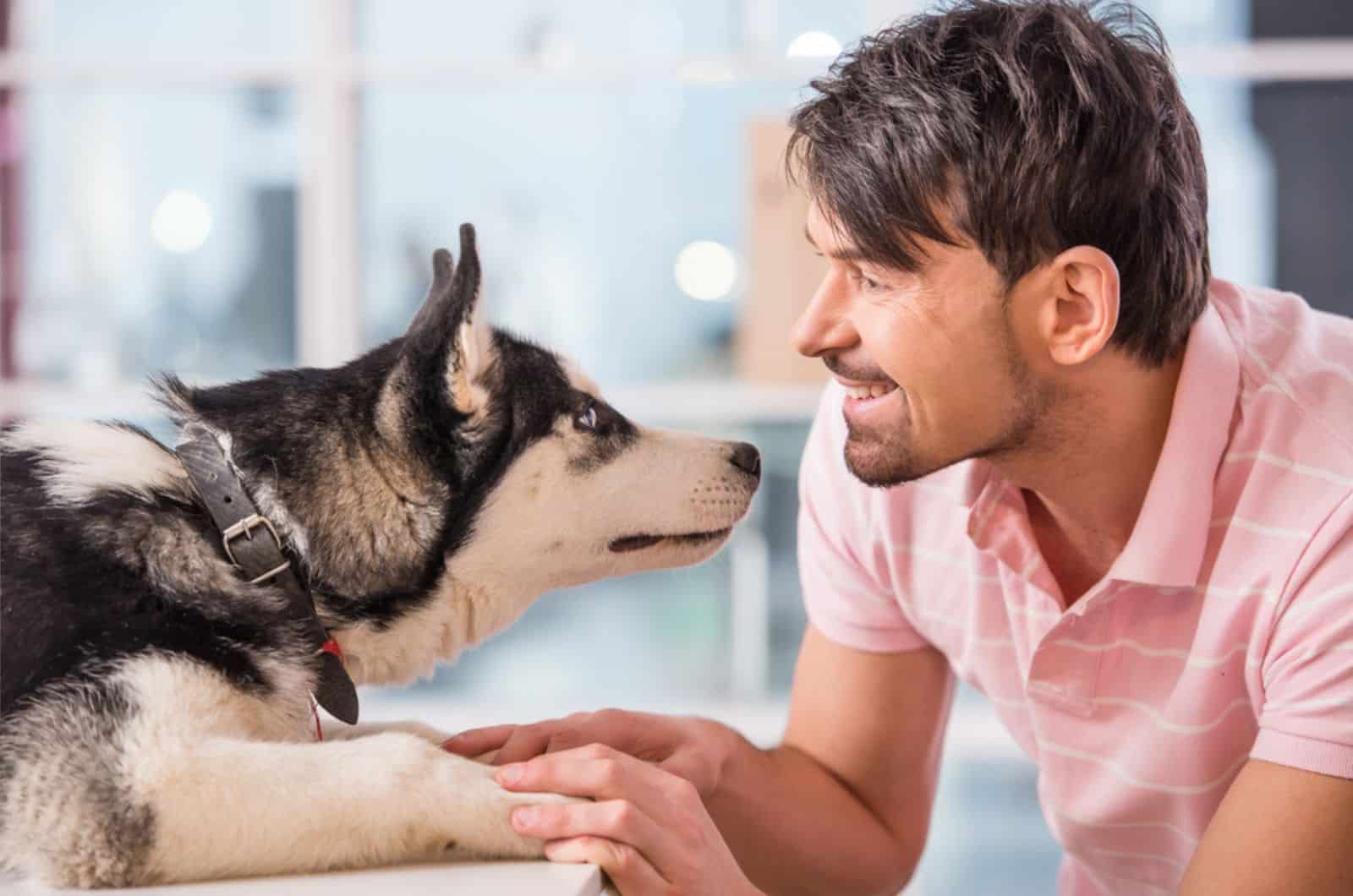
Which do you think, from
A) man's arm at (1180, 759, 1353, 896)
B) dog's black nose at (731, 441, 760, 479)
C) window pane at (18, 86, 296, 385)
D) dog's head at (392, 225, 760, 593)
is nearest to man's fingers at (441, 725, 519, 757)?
dog's head at (392, 225, 760, 593)

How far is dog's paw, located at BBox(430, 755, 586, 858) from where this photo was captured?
841mm

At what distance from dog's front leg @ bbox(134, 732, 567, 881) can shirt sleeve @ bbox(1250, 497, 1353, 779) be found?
63 cm

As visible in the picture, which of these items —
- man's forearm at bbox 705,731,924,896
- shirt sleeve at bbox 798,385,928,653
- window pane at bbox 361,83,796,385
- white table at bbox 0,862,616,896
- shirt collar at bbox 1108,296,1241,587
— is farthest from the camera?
window pane at bbox 361,83,796,385

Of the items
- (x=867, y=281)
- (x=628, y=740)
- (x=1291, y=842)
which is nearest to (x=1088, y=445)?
(x=867, y=281)

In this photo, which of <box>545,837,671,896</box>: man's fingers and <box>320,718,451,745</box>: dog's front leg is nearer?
<box>545,837,671,896</box>: man's fingers

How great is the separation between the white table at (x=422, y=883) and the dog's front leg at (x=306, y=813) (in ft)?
0.04

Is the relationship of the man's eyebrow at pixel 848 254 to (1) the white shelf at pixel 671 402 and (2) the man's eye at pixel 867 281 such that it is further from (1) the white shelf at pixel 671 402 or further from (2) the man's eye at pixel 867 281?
(1) the white shelf at pixel 671 402

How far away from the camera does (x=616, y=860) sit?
0.85m

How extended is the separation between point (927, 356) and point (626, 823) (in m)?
0.56

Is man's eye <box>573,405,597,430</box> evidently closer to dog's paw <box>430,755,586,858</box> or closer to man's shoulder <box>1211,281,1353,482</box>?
dog's paw <box>430,755,586,858</box>

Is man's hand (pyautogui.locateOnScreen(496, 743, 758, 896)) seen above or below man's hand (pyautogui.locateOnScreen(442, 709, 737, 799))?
above

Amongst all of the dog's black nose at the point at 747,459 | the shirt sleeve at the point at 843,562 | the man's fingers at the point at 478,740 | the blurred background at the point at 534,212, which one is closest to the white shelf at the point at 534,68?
the blurred background at the point at 534,212

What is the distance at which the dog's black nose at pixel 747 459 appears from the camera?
4.34 feet

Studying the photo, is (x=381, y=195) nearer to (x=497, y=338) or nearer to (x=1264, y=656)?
(x=497, y=338)
